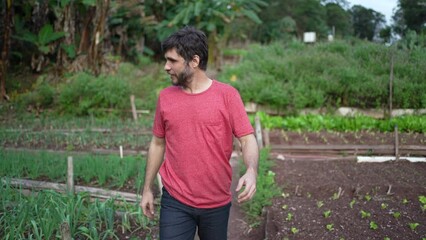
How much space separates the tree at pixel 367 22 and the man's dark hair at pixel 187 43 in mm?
4769

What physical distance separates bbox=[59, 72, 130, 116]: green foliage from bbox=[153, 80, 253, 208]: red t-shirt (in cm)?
838

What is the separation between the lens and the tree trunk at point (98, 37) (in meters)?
11.6

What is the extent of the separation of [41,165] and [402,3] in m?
5.43

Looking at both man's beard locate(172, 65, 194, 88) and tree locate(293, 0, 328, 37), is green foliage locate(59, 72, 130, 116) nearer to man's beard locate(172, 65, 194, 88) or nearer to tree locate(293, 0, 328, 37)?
man's beard locate(172, 65, 194, 88)

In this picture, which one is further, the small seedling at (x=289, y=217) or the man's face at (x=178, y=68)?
the small seedling at (x=289, y=217)

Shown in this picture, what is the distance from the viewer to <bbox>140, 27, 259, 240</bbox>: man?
213 centimetres

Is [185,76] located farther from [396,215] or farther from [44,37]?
[44,37]

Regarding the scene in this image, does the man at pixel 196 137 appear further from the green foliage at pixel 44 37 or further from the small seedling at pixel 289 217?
the green foliage at pixel 44 37

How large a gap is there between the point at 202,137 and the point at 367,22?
5497 mm

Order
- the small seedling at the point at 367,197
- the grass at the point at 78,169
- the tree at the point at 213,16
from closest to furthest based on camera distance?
the small seedling at the point at 367,197 → the grass at the point at 78,169 → the tree at the point at 213,16

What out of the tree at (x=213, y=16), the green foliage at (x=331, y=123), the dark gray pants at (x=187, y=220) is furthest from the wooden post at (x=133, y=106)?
the dark gray pants at (x=187, y=220)

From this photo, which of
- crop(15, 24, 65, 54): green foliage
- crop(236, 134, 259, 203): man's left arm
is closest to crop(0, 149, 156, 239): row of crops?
crop(236, 134, 259, 203): man's left arm

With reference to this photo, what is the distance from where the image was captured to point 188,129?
2.14 meters

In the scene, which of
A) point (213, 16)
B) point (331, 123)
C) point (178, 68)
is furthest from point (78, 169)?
point (213, 16)
